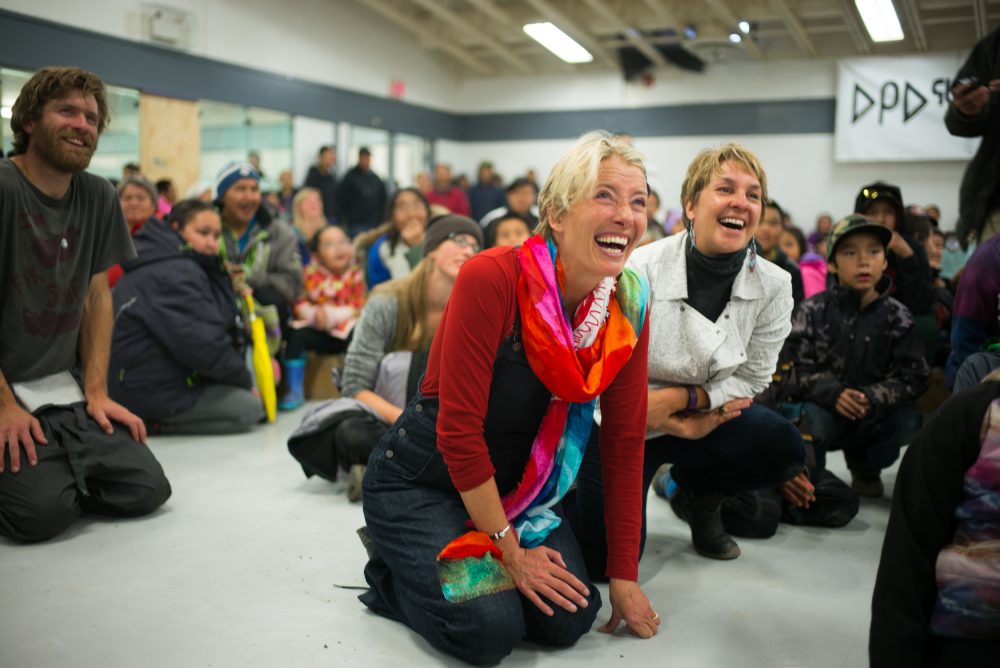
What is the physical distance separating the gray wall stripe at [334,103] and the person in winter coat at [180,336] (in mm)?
4906

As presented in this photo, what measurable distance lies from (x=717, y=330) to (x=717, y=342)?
0.12 feet

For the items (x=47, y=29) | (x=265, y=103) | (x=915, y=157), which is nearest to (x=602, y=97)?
(x=915, y=157)

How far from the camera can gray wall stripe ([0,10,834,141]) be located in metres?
8.14

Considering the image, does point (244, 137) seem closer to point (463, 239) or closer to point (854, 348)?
point (463, 239)

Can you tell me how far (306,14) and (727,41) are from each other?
5.91 metres

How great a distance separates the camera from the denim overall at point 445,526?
1.85 metres

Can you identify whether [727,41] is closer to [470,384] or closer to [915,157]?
[915,157]

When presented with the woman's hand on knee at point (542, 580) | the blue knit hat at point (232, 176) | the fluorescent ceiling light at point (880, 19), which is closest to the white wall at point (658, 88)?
the fluorescent ceiling light at point (880, 19)

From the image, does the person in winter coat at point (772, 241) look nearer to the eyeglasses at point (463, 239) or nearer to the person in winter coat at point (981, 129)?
the person in winter coat at point (981, 129)

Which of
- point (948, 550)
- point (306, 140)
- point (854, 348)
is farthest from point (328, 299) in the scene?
point (306, 140)

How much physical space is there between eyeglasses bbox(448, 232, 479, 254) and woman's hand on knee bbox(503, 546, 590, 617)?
1.64m

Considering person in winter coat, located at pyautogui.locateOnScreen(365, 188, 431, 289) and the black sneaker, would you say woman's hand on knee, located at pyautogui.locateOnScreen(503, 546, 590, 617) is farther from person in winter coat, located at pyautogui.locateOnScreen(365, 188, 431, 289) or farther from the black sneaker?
person in winter coat, located at pyautogui.locateOnScreen(365, 188, 431, 289)

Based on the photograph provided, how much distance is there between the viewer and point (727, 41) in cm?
1219

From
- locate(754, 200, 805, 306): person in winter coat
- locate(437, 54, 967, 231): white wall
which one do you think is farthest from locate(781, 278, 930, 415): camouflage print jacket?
locate(437, 54, 967, 231): white wall
